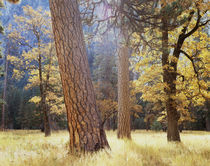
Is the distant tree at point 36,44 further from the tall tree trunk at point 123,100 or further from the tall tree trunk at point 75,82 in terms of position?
the tall tree trunk at point 75,82

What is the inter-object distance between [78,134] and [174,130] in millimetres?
4594

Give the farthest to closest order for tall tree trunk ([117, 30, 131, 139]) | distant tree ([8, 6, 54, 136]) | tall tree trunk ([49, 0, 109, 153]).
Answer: distant tree ([8, 6, 54, 136]) → tall tree trunk ([117, 30, 131, 139]) → tall tree trunk ([49, 0, 109, 153])

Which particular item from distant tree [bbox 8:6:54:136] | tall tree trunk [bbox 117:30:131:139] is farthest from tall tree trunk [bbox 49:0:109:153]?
distant tree [bbox 8:6:54:136]

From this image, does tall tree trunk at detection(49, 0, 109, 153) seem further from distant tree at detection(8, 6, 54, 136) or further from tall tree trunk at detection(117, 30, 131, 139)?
distant tree at detection(8, 6, 54, 136)

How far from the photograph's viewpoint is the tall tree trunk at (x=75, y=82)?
3.16 meters

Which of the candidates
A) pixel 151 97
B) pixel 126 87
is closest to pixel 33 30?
pixel 126 87

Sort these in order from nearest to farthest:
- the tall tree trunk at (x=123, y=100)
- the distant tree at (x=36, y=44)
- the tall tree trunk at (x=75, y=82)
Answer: the tall tree trunk at (x=75, y=82)
the tall tree trunk at (x=123, y=100)
the distant tree at (x=36, y=44)

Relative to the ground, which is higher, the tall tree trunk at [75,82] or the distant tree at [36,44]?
the distant tree at [36,44]

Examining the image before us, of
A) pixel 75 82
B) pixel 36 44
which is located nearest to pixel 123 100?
pixel 75 82

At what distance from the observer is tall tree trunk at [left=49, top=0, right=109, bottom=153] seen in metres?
3.16

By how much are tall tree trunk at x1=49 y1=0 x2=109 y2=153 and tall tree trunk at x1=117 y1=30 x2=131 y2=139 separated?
12.9 ft

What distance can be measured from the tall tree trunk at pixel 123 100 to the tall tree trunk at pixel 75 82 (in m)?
3.94

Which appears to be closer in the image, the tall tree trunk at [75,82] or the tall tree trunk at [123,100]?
the tall tree trunk at [75,82]

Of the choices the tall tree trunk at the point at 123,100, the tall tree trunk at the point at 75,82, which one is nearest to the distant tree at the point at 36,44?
the tall tree trunk at the point at 123,100
